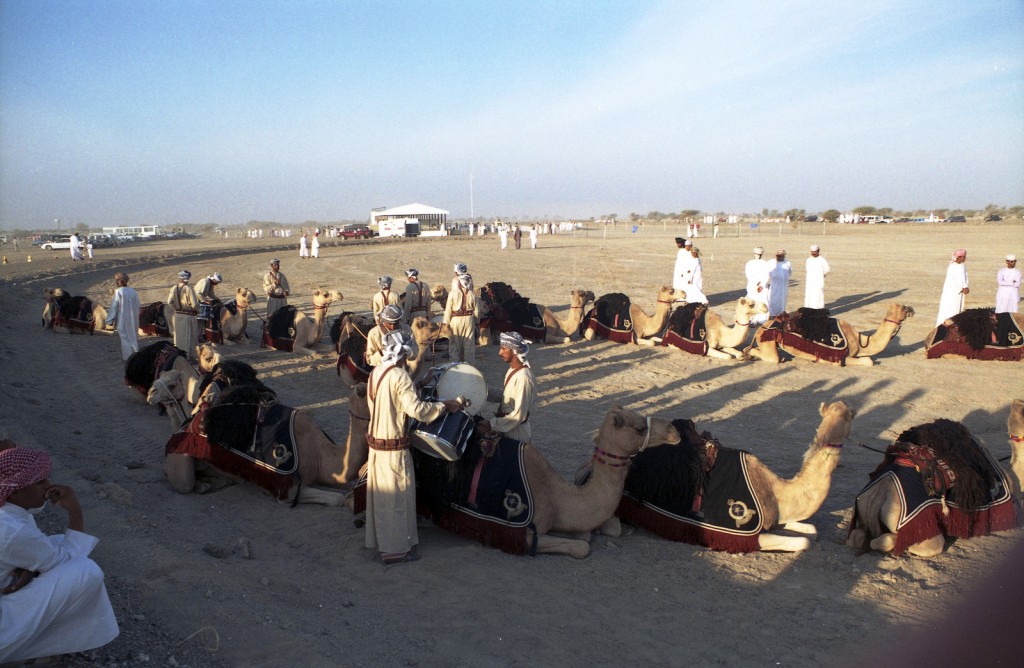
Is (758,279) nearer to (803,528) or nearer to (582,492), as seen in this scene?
(803,528)

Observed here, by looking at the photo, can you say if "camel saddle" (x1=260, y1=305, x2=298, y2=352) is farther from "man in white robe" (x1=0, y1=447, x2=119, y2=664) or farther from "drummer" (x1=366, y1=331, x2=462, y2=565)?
"man in white robe" (x1=0, y1=447, x2=119, y2=664)

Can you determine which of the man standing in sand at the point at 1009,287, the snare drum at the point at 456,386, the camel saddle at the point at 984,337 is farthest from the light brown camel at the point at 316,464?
the man standing in sand at the point at 1009,287

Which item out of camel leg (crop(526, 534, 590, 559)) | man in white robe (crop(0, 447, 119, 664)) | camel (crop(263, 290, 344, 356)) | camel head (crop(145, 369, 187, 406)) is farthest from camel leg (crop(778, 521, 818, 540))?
camel (crop(263, 290, 344, 356))

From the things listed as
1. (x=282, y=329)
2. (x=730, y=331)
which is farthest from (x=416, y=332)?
(x=730, y=331)

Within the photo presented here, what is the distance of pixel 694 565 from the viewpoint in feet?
16.7

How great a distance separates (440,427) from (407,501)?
581mm

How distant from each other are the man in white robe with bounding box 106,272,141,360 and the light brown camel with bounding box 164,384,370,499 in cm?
597

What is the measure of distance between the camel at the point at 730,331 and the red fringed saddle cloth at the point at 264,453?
26.5ft

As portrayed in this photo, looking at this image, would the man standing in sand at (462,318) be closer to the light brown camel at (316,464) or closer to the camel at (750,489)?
the light brown camel at (316,464)

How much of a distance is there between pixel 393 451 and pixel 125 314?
27.1 feet

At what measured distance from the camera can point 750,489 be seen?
5.14m

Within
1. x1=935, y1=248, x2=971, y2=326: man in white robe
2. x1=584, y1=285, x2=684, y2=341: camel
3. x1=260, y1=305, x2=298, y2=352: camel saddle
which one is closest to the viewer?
x1=260, y1=305, x2=298, y2=352: camel saddle

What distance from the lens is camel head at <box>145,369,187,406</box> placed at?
7000mm

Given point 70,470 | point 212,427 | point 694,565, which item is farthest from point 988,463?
point 70,470
